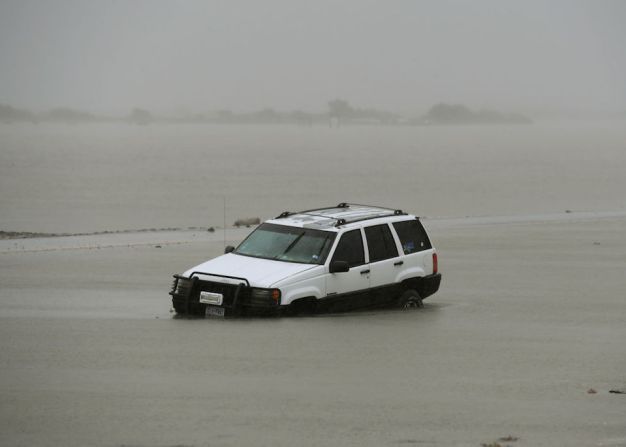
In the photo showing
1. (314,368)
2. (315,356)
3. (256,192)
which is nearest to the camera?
(314,368)

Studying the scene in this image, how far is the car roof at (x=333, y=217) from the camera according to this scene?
54.3 ft

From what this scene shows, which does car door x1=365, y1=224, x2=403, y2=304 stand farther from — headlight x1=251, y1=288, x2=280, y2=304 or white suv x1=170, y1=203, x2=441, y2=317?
headlight x1=251, y1=288, x2=280, y2=304

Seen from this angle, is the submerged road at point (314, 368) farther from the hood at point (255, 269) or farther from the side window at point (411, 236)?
the side window at point (411, 236)

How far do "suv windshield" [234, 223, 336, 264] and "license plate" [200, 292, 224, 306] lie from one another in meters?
1.20

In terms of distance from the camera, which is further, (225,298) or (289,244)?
(289,244)

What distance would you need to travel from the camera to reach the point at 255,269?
51.4 feet

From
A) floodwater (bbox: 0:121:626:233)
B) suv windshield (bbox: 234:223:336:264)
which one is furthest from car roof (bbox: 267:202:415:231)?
floodwater (bbox: 0:121:626:233)

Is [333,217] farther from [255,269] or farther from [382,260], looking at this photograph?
A: [255,269]

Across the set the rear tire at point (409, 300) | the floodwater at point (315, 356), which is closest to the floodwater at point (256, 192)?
the floodwater at point (315, 356)

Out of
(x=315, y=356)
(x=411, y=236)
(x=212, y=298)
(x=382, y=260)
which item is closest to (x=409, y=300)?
(x=382, y=260)

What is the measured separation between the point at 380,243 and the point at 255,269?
2025mm

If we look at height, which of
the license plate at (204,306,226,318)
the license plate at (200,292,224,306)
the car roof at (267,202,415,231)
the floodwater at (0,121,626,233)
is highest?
the car roof at (267,202,415,231)

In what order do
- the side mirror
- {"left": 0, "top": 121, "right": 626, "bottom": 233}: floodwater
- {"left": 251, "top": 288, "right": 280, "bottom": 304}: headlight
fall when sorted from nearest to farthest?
1. {"left": 251, "top": 288, "right": 280, "bottom": 304}: headlight
2. the side mirror
3. {"left": 0, "top": 121, "right": 626, "bottom": 233}: floodwater

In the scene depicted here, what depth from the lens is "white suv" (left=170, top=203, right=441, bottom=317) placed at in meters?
15.3
